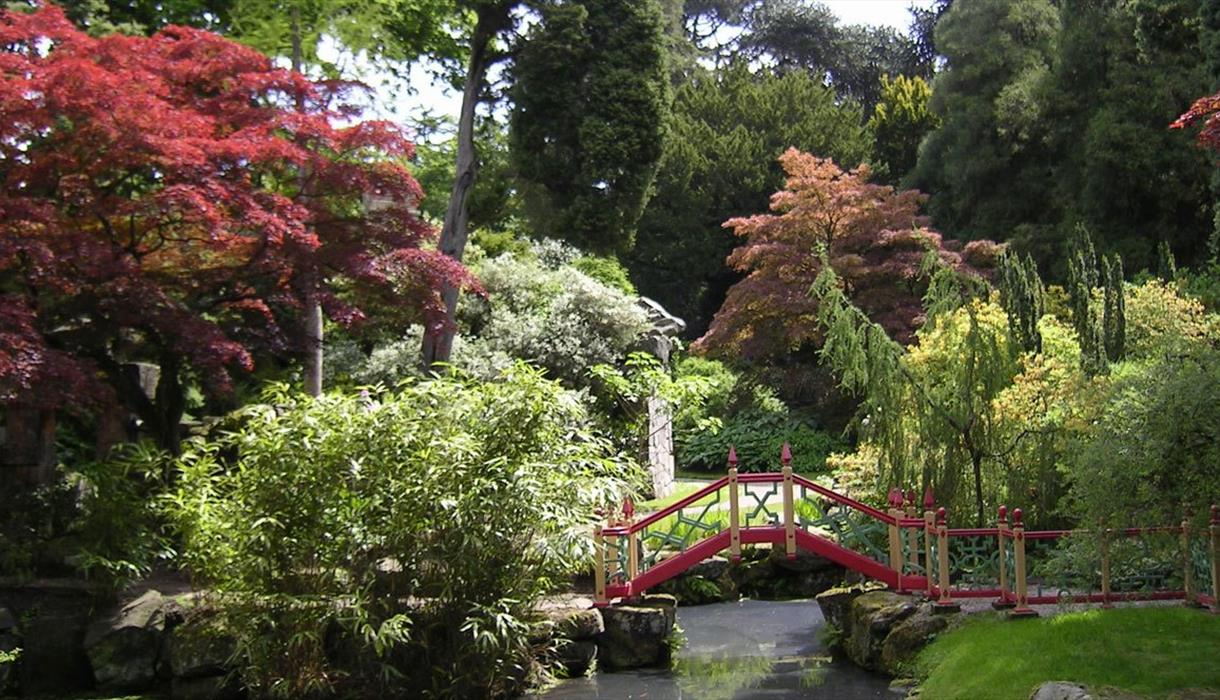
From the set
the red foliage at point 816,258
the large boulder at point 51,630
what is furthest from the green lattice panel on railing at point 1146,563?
the red foliage at point 816,258

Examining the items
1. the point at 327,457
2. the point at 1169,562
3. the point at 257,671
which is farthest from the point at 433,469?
the point at 1169,562

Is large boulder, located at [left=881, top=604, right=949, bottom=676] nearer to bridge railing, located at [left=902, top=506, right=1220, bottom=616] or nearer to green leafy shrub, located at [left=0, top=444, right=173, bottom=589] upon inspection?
bridge railing, located at [left=902, top=506, right=1220, bottom=616]

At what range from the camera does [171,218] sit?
10164 millimetres

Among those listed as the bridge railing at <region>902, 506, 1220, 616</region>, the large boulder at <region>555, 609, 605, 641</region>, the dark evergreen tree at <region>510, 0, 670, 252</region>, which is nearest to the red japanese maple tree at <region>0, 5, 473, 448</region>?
the large boulder at <region>555, 609, 605, 641</region>

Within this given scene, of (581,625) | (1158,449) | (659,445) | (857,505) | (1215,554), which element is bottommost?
(581,625)

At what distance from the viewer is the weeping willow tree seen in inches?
419

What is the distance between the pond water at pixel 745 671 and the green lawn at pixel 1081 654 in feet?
2.84

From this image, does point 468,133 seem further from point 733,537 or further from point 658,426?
point 733,537

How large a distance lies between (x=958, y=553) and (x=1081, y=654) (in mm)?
3271

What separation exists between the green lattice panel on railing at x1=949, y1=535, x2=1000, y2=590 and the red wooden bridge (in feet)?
0.06

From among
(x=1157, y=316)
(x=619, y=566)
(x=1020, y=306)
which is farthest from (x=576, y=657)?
(x=1157, y=316)

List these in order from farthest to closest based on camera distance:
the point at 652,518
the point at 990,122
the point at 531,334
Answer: the point at 990,122 → the point at 531,334 → the point at 652,518

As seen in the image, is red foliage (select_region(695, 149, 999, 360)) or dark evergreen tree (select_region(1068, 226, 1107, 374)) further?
red foliage (select_region(695, 149, 999, 360))

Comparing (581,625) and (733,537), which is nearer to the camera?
(581,625)
